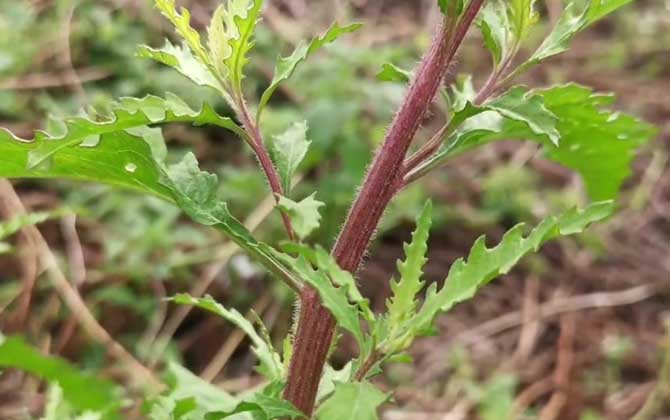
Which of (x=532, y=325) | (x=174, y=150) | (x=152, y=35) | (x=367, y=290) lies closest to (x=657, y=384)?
(x=532, y=325)

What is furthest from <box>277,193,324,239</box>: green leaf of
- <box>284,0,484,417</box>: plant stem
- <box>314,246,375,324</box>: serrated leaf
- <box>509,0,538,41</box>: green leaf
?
<box>509,0,538,41</box>: green leaf

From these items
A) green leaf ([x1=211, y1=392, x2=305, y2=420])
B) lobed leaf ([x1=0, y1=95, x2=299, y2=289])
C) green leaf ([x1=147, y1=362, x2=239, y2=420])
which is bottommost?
green leaf ([x1=211, y1=392, x2=305, y2=420])

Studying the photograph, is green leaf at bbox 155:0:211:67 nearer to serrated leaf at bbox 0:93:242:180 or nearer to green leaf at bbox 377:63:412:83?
serrated leaf at bbox 0:93:242:180

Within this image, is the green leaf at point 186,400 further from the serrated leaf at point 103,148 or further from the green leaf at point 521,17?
the green leaf at point 521,17

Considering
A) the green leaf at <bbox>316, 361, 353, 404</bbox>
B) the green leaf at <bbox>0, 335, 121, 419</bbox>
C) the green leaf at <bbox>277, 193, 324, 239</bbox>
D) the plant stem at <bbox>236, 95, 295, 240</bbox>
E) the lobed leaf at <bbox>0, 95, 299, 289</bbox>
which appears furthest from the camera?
the green leaf at <bbox>316, 361, 353, 404</bbox>

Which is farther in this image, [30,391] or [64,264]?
[64,264]

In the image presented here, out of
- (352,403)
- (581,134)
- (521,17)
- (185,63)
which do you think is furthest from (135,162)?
(581,134)

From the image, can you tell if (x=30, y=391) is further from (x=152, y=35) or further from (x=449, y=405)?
(x=152, y=35)
